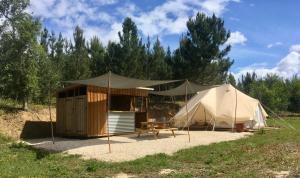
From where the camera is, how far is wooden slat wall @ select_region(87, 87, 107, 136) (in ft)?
54.8

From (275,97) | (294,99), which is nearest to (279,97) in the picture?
(275,97)

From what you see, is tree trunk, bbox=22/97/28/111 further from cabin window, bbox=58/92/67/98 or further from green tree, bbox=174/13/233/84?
green tree, bbox=174/13/233/84

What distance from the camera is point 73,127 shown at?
17.5 m

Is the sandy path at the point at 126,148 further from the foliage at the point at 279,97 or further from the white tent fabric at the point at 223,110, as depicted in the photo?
the foliage at the point at 279,97

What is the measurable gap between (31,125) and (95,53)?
33.5 feet

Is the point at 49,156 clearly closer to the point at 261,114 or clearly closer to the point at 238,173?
the point at 238,173

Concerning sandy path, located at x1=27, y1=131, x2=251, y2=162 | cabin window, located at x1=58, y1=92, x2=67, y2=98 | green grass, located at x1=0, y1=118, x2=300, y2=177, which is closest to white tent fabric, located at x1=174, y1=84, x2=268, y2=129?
sandy path, located at x1=27, y1=131, x2=251, y2=162

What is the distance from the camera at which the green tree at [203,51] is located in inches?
1096

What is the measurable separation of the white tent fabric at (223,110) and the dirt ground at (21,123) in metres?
6.78

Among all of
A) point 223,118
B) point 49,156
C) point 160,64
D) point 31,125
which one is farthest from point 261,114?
point 49,156

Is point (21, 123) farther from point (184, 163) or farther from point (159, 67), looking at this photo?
point (159, 67)

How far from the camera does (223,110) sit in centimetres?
2014

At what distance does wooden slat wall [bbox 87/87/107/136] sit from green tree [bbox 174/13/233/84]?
11454 millimetres

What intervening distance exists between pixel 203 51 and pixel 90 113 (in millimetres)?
13265
